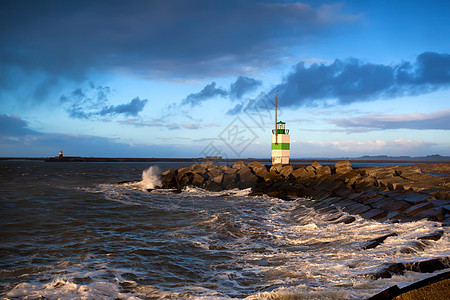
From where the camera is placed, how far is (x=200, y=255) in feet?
22.2

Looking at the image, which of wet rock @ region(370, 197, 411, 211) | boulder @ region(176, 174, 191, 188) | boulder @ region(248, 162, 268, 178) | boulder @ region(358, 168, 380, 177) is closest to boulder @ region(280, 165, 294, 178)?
boulder @ region(248, 162, 268, 178)

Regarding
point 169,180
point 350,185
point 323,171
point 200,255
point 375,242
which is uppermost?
point 323,171

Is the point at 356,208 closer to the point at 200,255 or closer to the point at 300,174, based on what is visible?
the point at 200,255

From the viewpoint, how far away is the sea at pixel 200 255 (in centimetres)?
463

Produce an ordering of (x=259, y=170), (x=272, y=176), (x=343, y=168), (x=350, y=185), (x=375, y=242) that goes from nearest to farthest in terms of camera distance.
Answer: (x=375, y=242), (x=350, y=185), (x=343, y=168), (x=272, y=176), (x=259, y=170)

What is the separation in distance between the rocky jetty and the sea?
853 mm

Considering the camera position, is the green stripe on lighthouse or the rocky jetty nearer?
the rocky jetty

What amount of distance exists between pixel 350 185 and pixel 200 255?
393 inches

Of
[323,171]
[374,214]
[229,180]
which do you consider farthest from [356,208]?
[229,180]

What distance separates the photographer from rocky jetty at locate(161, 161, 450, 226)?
8.63 meters

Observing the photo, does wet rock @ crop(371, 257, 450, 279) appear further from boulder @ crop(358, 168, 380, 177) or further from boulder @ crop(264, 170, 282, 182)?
boulder @ crop(264, 170, 282, 182)

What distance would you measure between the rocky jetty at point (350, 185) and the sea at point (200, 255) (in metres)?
0.85

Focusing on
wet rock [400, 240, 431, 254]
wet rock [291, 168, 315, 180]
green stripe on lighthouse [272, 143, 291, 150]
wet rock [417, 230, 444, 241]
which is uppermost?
green stripe on lighthouse [272, 143, 291, 150]

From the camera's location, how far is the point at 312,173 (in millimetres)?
19109
